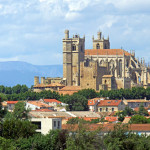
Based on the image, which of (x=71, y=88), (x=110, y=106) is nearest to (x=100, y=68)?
(x=71, y=88)

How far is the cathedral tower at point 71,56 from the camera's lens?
518 feet

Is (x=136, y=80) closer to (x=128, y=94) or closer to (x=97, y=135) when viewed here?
(x=128, y=94)

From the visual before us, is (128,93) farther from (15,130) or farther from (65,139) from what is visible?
(65,139)

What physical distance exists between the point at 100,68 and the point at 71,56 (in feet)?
30.6

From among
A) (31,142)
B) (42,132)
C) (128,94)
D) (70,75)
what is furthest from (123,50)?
(31,142)

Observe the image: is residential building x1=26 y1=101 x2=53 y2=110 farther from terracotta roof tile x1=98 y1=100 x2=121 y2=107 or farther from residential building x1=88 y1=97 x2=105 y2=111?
terracotta roof tile x1=98 y1=100 x2=121 y2=107

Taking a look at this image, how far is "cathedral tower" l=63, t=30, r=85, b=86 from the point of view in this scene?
157750 mm

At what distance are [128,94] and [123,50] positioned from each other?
2729 cm

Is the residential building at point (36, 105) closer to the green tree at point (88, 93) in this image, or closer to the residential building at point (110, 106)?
the residential building at point (110, 106)

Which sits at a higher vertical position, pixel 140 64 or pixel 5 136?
pixel 140 64

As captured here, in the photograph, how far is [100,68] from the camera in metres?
153

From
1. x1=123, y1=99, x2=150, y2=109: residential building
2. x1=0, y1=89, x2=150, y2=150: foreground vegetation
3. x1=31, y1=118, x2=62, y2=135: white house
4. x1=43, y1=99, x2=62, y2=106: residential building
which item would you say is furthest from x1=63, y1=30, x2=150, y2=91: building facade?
x1=0, y1=89, x2=150, y2=150: foreground vegetation

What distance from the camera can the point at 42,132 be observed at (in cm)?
7125

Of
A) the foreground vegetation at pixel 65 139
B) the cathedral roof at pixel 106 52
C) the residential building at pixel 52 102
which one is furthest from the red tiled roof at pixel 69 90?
the foreground vegetation at pixel 65 139
